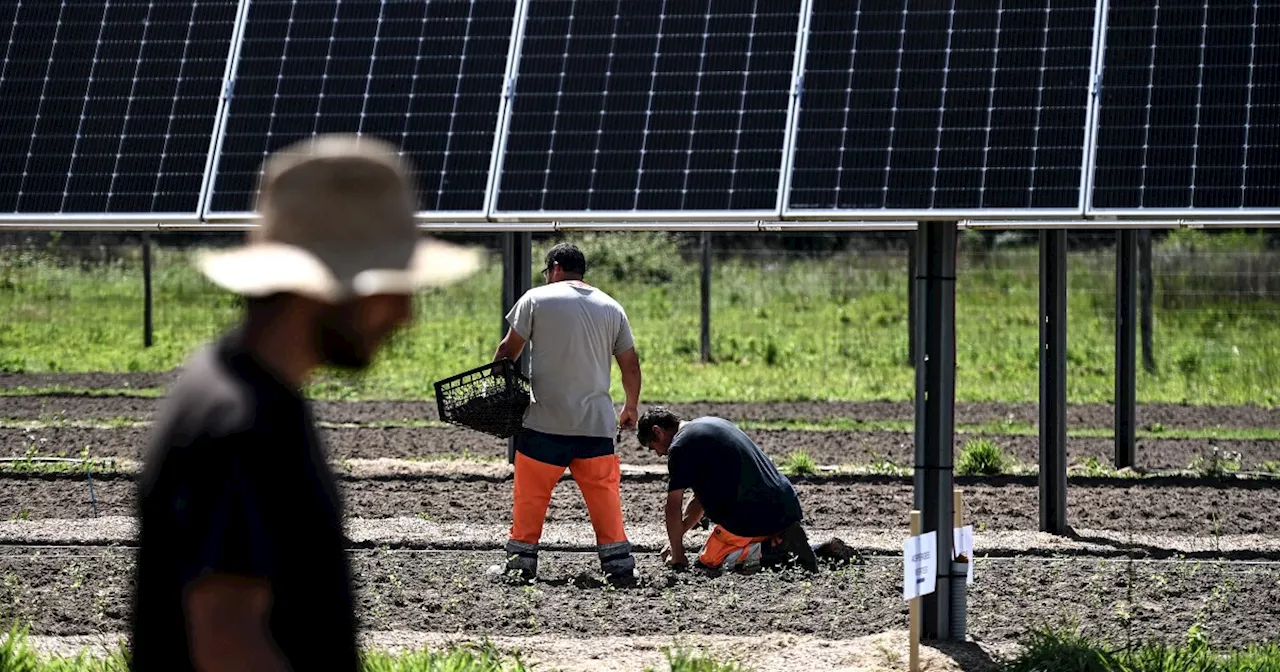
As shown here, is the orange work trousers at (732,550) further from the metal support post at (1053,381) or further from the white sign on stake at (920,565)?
the white sign on stake at (920,565)

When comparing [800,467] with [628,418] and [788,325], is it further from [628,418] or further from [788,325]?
[788,325]

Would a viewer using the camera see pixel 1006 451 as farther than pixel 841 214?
Yes

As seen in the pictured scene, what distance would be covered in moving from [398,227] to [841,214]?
5874 mm

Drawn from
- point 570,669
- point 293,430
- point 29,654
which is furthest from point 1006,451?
point 293,430

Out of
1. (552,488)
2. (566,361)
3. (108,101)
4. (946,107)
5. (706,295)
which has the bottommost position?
(552,488)

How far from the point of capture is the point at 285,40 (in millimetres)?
11375

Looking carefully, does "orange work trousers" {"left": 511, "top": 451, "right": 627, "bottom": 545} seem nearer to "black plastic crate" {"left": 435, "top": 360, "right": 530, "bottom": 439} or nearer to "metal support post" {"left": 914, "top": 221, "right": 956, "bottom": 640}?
"black plastic crate" {"left": 435, "top": 360, "right": 530, "bottom": 439}

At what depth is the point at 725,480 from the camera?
1012 cm

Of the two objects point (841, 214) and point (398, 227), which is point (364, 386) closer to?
point (841, 214)

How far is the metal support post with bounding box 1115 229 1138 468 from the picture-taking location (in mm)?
13984

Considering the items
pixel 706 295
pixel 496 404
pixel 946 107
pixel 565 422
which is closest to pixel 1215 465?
pixel 946 107

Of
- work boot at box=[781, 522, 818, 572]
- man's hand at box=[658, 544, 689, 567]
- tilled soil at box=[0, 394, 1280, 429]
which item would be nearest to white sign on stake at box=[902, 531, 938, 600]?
work boot at box=[781, 522, 818, 572]

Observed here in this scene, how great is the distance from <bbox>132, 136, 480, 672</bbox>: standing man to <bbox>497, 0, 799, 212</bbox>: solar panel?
240 inches

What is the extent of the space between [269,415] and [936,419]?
17.6ft
